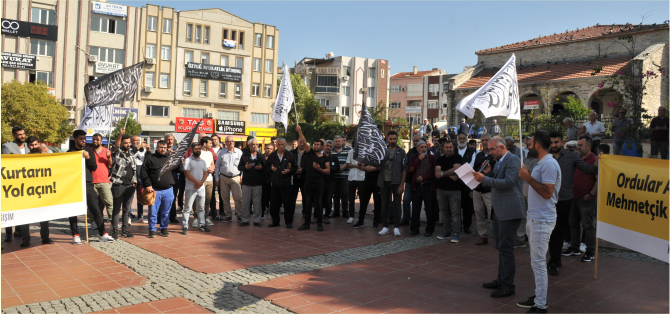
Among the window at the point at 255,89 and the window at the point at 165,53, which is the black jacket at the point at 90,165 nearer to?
the window at the point at 165,53

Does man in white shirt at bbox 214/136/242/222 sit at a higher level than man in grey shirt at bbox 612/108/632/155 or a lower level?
lower

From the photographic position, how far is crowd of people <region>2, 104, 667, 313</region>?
5797 millimetres

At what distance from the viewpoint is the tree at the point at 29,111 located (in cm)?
3525

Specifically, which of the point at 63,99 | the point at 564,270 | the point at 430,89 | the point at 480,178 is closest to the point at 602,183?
the point at 564,270

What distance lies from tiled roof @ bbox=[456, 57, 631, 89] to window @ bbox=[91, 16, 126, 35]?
3493 centimetres

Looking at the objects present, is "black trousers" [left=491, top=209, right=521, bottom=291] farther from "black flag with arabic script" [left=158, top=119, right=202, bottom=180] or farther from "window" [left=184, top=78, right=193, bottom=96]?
"window" [left=184, top=78, right=193, bottom=96]

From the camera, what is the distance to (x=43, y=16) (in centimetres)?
4462

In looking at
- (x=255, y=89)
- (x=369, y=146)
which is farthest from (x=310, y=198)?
(x=255, y=89)

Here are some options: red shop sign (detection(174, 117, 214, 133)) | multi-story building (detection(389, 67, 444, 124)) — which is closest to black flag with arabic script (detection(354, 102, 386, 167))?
red shop sign (detection(174, 117, 214, 133))

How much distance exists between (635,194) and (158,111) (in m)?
49.5

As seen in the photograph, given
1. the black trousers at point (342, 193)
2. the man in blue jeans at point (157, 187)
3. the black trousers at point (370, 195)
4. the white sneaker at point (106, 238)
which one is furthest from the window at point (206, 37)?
the white sneaker at point (106, 238)

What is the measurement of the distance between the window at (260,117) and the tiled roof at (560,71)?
29.0 metres

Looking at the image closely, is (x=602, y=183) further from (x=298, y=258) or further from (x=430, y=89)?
(x=430, y=89)

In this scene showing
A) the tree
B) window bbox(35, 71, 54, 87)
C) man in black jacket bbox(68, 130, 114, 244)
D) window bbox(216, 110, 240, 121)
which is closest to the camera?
man in black jacket bbox(68, 130, 114, 244)
